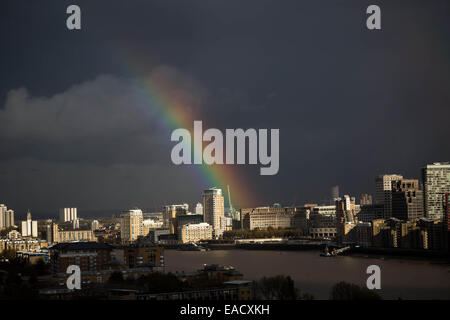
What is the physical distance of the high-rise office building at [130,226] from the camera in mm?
39531

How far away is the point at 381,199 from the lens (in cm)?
3809

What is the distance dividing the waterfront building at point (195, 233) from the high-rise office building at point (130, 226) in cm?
307

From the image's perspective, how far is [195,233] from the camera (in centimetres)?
3828

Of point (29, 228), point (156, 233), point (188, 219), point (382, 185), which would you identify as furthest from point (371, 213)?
point (29, 228)

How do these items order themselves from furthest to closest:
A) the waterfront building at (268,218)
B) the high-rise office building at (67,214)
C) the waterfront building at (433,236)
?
the high-rise office building at (67,214) < the waterfront building at (268,218) < the waterfront building at (433,236)

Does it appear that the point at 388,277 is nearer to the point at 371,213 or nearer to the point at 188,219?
the point at 371,213

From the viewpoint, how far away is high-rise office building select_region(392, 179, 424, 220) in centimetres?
3116

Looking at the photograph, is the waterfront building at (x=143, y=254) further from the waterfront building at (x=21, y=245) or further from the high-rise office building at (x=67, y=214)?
the high-rise office building at (x=67, y=214)

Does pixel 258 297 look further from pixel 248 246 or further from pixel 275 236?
pixel 275 236

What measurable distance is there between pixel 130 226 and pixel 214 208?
16.7 feet

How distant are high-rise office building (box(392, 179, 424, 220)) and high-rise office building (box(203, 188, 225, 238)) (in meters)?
11.6

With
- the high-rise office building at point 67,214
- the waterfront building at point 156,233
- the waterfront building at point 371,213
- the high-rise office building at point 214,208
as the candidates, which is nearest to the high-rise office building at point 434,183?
the waterfront building at point 371,213

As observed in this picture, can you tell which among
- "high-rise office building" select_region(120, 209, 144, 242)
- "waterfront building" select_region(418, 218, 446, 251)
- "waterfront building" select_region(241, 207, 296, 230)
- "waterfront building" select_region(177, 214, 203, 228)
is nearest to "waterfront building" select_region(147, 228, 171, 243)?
"high-rise office building" select_region(120, 209, 144, 242)

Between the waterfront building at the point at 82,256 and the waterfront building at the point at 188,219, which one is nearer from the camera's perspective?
the waterfront building at the point at 82,256
